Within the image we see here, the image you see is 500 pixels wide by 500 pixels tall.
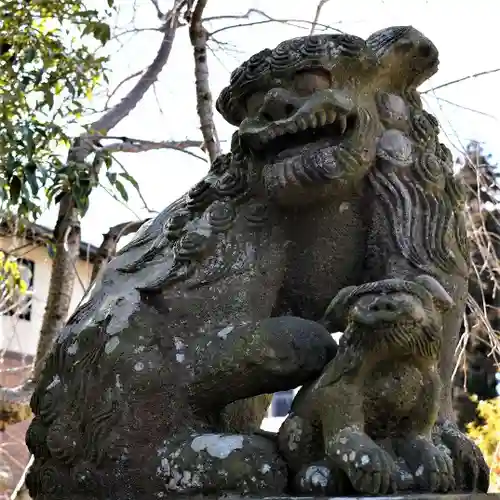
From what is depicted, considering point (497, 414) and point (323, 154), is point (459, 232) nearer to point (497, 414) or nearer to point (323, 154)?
point (323, 154)

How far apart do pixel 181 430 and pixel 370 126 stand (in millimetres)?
847

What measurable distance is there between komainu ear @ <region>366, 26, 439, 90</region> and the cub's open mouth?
0.24m

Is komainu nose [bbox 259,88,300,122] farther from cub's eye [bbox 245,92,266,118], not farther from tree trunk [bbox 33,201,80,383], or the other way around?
tree trunk [bbox 33,201,80,383]

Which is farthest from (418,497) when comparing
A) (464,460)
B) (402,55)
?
(402,55)

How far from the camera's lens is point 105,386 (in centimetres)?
180

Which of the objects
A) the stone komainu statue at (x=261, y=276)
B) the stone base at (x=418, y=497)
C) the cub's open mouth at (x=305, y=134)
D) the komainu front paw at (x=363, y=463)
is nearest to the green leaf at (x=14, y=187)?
the stone komainu statue at (x=261, y=276)

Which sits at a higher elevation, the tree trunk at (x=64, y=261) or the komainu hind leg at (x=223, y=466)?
the tree trunk at (x=64, y=261)

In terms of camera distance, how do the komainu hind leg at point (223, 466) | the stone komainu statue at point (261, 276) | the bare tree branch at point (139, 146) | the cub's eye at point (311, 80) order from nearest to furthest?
the komainu hind leg at point (223, 466), the stone komainu statue at point (261, 276), the cub's eye at point (311, 80), the bare tree branch at point (139, 146)

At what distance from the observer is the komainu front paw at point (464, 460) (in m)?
1.68

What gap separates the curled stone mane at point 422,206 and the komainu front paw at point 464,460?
1.23 ft

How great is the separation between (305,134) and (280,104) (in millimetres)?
93

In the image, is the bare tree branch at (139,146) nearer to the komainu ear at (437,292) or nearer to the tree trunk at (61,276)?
the tree trunk at (61,276)

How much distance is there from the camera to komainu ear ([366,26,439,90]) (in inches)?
78.5

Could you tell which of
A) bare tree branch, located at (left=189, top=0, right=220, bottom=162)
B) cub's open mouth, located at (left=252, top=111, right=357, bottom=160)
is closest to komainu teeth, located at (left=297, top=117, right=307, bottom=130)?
cub's open mouth, located at (left=252, top=111, right=357, bottom=160)
